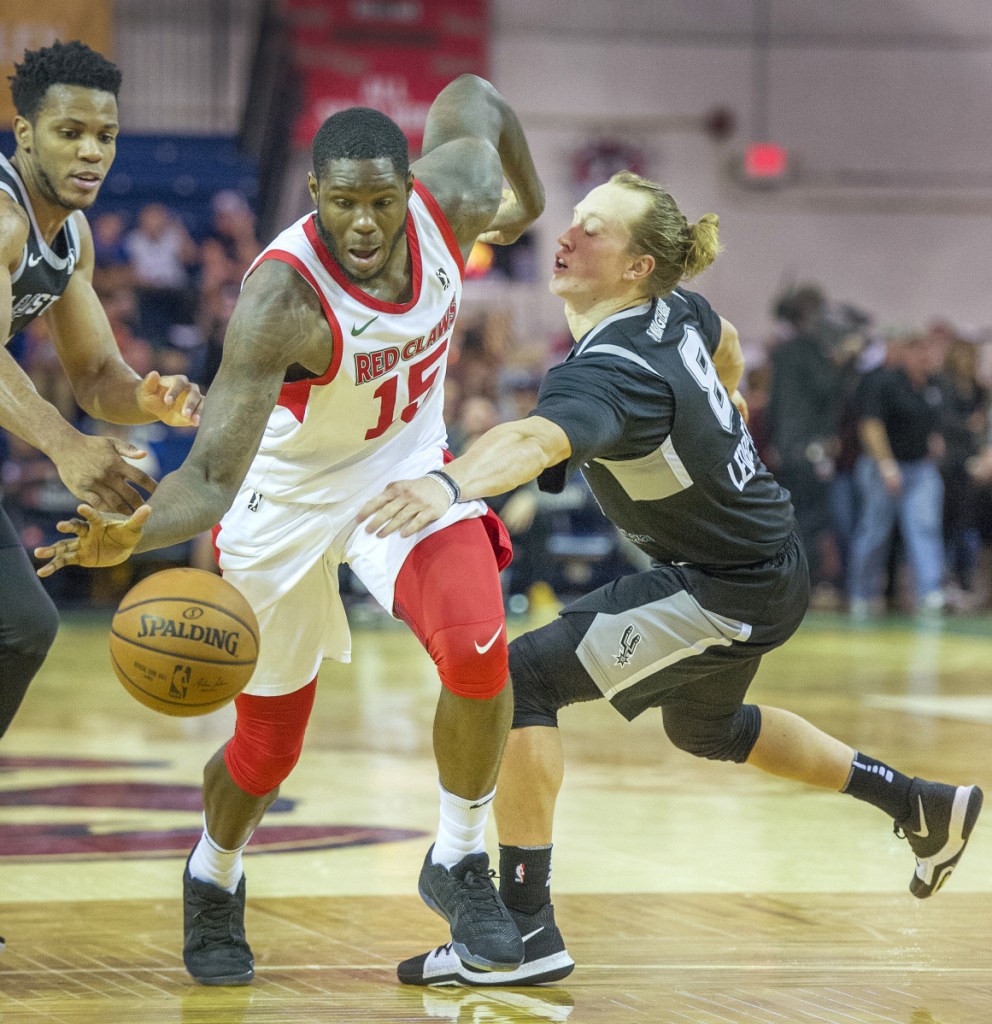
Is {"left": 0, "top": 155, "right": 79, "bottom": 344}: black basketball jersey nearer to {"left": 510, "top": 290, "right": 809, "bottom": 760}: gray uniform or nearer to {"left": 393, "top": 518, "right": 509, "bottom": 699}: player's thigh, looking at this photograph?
{"left": 393, "top": 518, "right": 509, "bottom": 699}: player's thigh

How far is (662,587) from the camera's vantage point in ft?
13.7

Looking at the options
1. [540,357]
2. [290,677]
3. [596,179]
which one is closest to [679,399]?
[290,677]

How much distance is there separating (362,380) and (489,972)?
4.52 feet

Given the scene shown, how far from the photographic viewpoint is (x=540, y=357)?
15.7 metres

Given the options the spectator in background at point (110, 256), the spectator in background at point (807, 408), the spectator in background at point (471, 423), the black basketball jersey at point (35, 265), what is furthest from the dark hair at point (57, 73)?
the spectator in background at point (807, 408)

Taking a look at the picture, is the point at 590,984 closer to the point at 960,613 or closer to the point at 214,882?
the point at 214,882

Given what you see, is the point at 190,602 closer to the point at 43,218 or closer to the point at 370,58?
the point at 43,218

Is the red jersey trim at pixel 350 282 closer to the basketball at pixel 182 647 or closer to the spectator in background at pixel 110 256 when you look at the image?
the basketball at pixel 182 647

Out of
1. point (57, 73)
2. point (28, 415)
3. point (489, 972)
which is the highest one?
point (57, 73)

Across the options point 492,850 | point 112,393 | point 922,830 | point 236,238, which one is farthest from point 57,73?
point 236,238

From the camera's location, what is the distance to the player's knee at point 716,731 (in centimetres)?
431

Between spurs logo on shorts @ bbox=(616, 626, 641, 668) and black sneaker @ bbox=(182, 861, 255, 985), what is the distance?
1.07 metres

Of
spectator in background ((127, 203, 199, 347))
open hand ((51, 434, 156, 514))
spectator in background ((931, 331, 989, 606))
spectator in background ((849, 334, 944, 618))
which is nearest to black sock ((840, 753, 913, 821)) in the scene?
open hand ((51, 434, 156, 514))

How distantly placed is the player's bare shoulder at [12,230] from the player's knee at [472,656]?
1.34 meters
